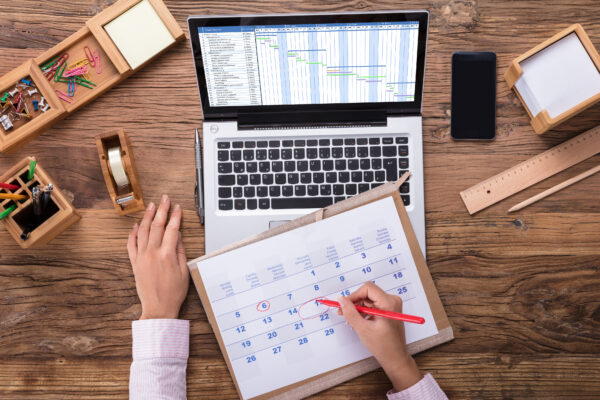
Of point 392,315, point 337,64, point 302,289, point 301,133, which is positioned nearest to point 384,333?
point 392,315

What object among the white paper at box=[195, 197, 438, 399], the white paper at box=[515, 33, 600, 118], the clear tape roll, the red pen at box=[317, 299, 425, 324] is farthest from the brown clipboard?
the white paper at box=[515, 33, 600, 118]

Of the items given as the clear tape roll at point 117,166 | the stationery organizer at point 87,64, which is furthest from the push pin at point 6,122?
the clear tape roll at point 117,166

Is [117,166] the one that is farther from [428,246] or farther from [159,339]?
[428,246]

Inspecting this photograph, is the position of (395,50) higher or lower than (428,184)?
higher

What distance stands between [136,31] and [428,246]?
78cm

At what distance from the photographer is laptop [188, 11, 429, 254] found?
0.99 m

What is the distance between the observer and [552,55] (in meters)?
0.99

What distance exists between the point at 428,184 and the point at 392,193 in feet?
0.32

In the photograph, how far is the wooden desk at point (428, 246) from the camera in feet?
3.35

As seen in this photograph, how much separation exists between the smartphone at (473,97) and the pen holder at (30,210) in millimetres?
834

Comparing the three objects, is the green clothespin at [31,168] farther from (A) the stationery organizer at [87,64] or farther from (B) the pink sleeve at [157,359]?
(B) the pink sleeve at [157,359]

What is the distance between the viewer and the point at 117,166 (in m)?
0.99

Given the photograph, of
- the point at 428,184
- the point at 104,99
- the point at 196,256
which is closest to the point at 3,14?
the point at 104,99

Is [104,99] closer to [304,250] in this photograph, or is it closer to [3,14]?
[3,14]
